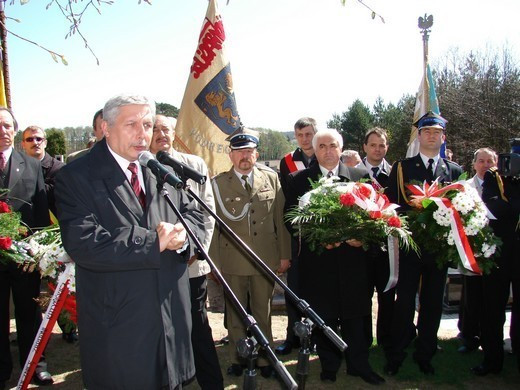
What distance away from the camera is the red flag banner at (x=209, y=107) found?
21.6 feet

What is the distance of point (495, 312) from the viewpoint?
4.33m

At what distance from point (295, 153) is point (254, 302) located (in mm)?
2007

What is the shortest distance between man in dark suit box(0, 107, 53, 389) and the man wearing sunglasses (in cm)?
34

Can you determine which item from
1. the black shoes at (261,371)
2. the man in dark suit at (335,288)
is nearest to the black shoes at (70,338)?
the black shoes at (261,371)

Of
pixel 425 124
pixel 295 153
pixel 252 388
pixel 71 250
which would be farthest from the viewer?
pixel 295 153

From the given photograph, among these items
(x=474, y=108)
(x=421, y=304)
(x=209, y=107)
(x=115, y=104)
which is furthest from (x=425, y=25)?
(x=474, y=108)

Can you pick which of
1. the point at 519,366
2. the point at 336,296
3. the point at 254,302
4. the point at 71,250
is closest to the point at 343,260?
the point at 336,296

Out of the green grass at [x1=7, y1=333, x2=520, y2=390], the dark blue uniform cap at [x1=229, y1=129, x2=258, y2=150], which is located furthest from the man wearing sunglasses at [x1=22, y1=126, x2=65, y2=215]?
the dark blue uniform cap at [x1=229, y1=129, x2=258, y2=150]

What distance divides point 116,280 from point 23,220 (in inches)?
88.0

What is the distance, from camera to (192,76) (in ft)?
21.8

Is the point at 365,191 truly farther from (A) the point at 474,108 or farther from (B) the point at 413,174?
(A) the point at 474,108

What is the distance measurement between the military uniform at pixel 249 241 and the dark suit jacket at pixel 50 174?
163 cm

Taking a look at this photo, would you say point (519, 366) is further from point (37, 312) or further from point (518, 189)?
point (37, 312)

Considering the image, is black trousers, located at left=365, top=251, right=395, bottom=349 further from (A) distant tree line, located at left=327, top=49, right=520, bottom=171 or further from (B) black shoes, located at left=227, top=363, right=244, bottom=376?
(A) distant tree line, located at left=327, top=49, right=520, bottom=171
